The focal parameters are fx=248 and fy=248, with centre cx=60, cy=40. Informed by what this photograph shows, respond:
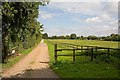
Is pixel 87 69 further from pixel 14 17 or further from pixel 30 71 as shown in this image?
pixel 14 17

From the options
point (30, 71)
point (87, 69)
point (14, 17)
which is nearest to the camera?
point (30, 71)

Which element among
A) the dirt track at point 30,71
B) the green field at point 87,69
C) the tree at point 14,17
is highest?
the tree at point 14,17

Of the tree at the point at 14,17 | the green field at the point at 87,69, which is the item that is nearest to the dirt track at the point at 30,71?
the green field at the point at 87,69

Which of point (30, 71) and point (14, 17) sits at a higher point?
point (14, 17)

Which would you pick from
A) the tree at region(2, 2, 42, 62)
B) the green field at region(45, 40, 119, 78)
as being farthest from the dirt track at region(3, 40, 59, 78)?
the tree at region(2, 2, 42, 62)

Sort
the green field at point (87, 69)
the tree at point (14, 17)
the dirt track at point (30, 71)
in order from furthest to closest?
the tree at point (14, 17) < the dirt track at point (30, 71) < the green field at point (87, 69)

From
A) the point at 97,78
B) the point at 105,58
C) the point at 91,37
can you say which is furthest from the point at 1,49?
the point at 91,37

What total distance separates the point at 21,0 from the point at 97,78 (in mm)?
7326

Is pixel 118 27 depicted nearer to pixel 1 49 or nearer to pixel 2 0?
pixel 1 49

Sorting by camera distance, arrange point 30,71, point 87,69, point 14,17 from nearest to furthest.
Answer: point 30,71, point 87,69, point 14,17

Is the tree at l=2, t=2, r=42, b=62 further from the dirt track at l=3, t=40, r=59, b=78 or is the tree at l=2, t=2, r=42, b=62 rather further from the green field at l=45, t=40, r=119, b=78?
the green field at l=45, t=40, r=119, b=78

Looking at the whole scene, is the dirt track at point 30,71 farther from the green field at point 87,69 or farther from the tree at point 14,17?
the tree at point 14,17

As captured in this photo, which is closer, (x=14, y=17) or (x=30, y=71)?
(x=30, y=71)

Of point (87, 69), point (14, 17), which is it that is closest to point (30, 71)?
point (87, 69)
